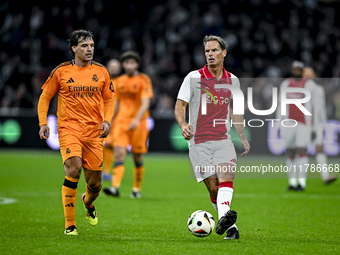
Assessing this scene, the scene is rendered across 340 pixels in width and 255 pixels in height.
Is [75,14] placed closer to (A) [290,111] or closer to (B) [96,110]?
(A) [290,111]

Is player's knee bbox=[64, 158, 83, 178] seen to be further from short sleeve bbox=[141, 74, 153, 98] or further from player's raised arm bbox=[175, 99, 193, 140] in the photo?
short sleeve bbox=[141, 74, 153, 98]

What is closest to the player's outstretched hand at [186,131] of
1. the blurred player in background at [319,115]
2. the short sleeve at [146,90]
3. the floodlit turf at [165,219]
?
the floodlit turf at [165,219]

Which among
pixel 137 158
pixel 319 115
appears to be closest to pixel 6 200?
pixel 137 158

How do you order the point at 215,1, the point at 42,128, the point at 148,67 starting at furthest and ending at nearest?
the point at 215,1
the point at 148,67
the point at 42,128

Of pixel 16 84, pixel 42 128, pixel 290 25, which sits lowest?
pixel 42 128

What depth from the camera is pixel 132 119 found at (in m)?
9.03

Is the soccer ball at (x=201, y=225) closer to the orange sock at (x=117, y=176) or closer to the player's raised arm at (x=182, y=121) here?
the player's raised arm at (x=182, y=121)

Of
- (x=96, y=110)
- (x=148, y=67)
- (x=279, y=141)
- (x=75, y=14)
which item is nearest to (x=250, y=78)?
(x=279, y=141)

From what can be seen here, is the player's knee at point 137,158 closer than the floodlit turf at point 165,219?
No

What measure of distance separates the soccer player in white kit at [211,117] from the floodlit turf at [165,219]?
63 centimetres

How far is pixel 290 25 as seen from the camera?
20.1 metres

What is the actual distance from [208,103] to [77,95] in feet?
4.44

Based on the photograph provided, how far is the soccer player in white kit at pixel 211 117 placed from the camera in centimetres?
509

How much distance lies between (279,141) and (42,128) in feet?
40.9
